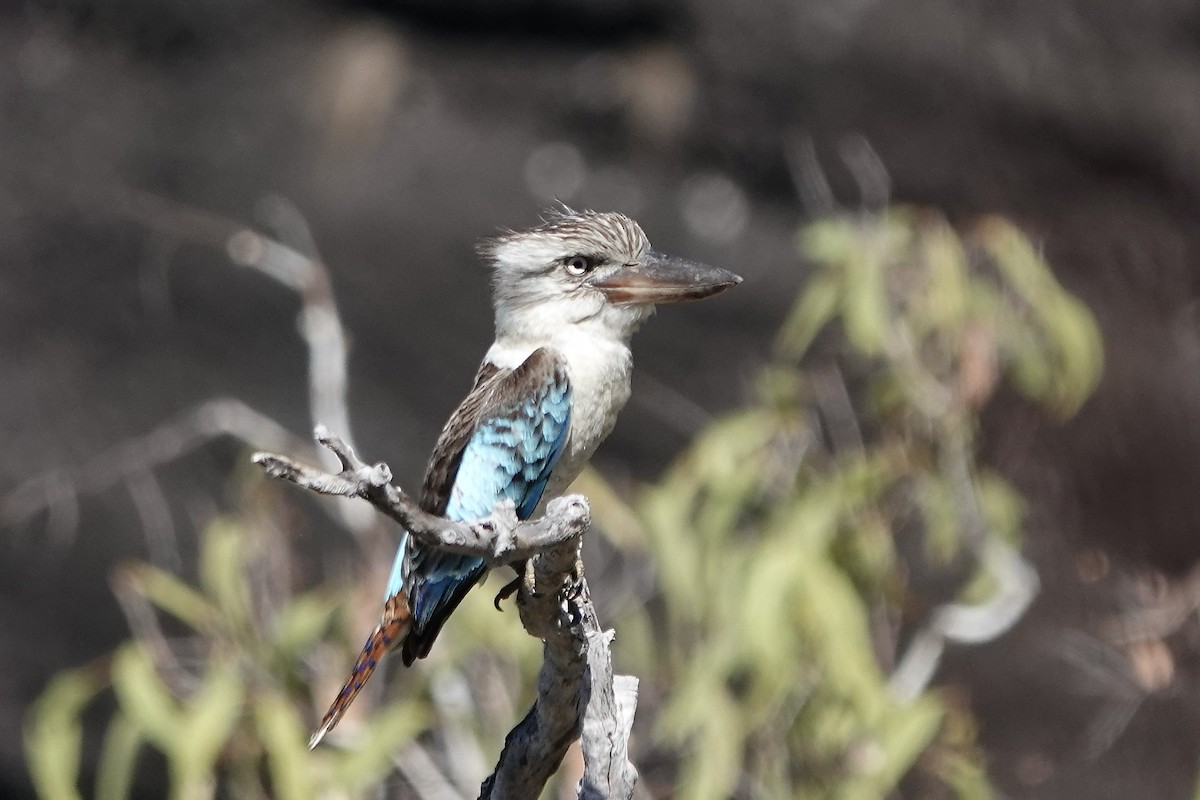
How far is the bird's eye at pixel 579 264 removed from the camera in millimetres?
2414

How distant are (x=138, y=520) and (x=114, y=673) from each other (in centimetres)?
136

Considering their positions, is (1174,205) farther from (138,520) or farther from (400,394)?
(138,520)

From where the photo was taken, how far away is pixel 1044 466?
14.4 feet

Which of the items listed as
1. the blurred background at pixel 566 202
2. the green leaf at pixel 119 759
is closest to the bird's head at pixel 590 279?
the green leaf at pixel 119 759

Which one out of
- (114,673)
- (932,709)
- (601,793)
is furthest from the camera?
(114,673)

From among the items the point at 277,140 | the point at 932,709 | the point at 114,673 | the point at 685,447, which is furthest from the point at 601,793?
the point at 277,140

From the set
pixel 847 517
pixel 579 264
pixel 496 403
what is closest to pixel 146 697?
pixel 496 403

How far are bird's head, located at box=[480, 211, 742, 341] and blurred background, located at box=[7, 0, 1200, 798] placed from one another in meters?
1.80

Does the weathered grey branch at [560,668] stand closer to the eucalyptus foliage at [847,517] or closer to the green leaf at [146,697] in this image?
the eucalyptus foliage at [847,517]

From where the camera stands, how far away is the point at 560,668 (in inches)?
76.0

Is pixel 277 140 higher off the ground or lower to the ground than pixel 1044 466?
higher

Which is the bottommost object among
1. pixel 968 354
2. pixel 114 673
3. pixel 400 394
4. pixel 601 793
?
pixel 400 394

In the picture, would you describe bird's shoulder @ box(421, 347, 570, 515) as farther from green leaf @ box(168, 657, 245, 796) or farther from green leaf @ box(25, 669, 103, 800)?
green leaf @ box(25, 669, 103, 800)

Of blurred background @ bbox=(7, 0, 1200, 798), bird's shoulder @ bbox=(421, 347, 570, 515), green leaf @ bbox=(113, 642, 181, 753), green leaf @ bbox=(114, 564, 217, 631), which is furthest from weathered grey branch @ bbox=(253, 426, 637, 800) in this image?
blurred background @ bbox=(7, 0, 1200, 798)
